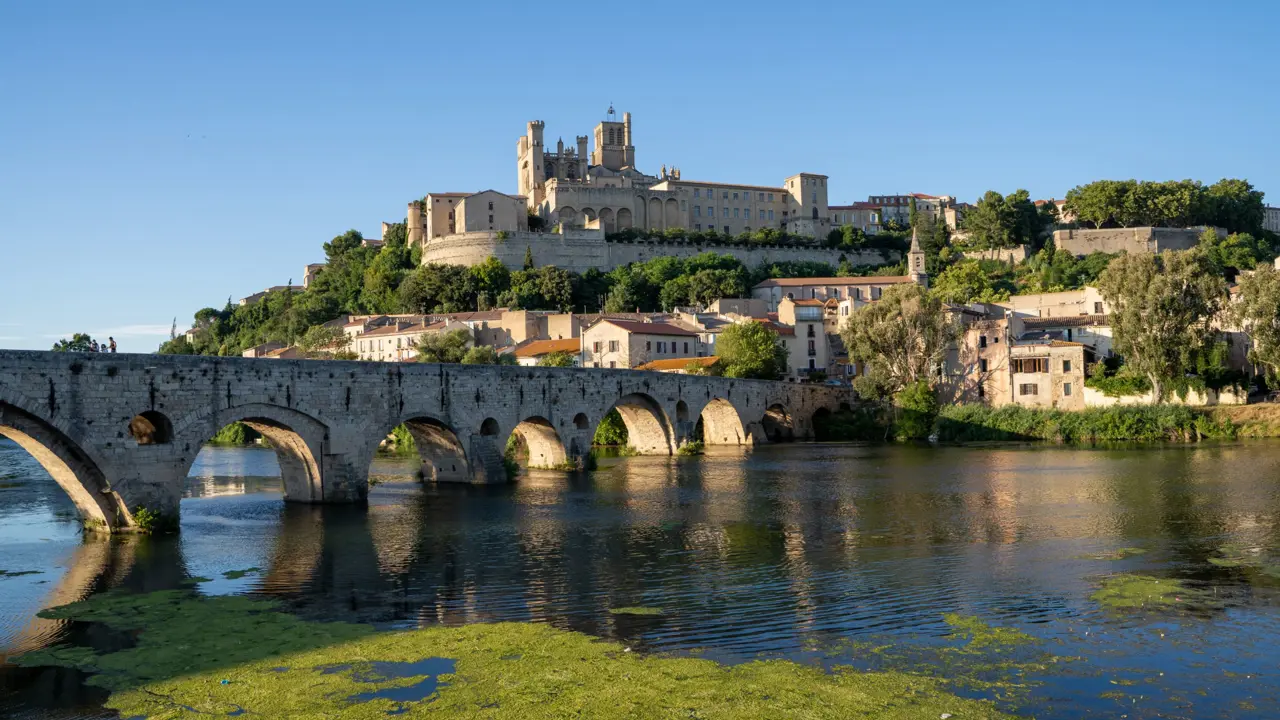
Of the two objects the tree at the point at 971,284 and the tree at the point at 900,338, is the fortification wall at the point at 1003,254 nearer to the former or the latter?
the tree at the point at 971,284

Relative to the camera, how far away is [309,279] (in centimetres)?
14650

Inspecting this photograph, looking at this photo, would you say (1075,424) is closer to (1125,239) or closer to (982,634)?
(982,634)

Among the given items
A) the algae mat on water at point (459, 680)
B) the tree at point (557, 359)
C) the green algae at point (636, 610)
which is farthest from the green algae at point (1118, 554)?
the tree at point (557, 359)

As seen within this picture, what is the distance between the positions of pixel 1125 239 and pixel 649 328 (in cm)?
5832

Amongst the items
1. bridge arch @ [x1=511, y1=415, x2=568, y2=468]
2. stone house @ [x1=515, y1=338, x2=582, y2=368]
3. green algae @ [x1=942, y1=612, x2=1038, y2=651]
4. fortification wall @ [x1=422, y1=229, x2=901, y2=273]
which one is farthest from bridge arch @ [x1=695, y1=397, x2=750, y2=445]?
fortification wall @ [x1=422, y1=229, x2=901, y2=273]

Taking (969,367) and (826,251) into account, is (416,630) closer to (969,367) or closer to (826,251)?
(969,367)

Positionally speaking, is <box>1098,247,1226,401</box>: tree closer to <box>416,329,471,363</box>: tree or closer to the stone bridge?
the stone bridge

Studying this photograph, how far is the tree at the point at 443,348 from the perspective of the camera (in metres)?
71.8

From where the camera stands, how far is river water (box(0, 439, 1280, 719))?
50.7 feet

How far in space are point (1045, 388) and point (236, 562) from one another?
5247 centimetres

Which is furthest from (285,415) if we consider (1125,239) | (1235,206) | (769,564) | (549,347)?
(1235,206)

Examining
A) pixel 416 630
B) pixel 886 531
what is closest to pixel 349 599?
pixel 416 630

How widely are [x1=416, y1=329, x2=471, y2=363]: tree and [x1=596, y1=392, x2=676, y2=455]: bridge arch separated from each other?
1588 cm

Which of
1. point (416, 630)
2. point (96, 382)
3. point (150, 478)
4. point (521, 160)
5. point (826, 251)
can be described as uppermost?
point (521, 160)
